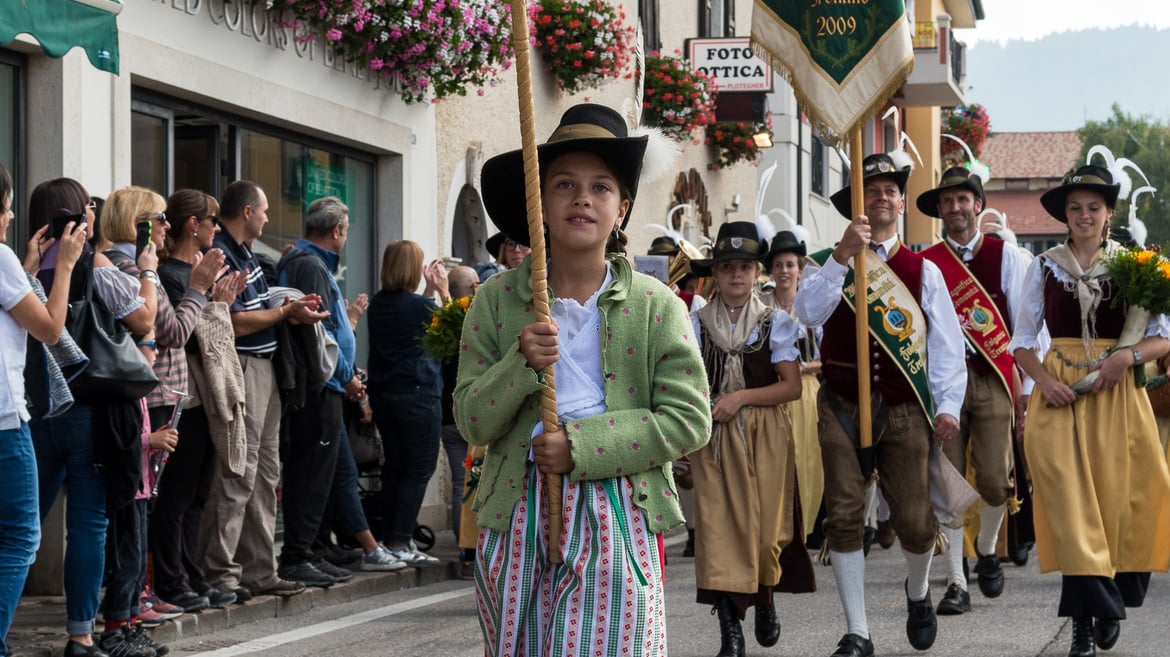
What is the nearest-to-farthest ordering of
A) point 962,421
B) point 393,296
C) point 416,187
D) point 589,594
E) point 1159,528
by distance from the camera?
1. point 589,594
2. point 1159,528
3. point 962,421
4. point 393,296
5. point 416,187

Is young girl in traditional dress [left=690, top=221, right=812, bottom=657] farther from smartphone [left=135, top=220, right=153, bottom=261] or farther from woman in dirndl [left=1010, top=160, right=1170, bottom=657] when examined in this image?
smartphone [left=135, top=220, right=153, bottom=261]

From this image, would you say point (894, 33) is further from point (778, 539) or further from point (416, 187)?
point (416, 187)

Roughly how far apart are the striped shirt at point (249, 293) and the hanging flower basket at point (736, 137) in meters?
14.1

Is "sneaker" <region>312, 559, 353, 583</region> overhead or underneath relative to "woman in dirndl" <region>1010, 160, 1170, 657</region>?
underneath

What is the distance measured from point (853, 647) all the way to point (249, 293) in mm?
3496

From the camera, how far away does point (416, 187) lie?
14.5 metres

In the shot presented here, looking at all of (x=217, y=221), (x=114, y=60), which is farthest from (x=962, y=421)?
(x=114, y=60)

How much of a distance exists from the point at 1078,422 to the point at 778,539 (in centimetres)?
138

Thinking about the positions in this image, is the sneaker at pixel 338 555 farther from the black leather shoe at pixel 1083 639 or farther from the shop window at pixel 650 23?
the shop window at pixel 650 23

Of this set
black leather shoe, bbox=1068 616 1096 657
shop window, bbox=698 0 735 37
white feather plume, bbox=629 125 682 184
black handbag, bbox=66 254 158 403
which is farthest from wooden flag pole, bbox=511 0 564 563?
shop window, bbox=698 0 735 37

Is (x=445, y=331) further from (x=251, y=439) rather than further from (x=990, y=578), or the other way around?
(x=990, y=578)

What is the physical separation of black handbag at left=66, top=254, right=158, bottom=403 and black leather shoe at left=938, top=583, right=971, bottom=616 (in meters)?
3.99

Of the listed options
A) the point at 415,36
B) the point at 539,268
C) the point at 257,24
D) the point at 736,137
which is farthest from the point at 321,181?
the point at 736,137

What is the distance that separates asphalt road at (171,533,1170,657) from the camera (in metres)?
7.81
